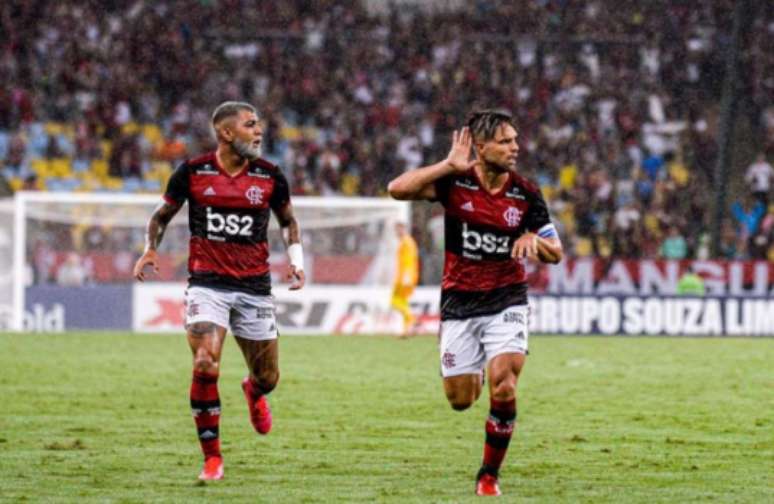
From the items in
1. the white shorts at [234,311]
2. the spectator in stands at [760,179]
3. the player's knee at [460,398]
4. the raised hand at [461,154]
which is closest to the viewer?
the raised hand at [461,154]

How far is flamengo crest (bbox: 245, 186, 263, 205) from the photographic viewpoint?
35.0 ft

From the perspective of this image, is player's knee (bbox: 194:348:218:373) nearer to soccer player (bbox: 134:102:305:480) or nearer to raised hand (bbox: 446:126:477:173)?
soccer player (bbox: 134:102:305:480)

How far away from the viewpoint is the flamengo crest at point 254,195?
35.0 ft

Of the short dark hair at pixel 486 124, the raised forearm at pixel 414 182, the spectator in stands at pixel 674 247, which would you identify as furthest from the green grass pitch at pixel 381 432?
the spectator in stands at pixel 674 247

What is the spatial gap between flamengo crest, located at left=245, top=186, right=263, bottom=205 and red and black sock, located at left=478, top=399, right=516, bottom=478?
218cm

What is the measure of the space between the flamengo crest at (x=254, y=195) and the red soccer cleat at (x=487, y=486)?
8.06 feet

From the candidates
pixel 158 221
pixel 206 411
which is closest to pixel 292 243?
pixel 158 221

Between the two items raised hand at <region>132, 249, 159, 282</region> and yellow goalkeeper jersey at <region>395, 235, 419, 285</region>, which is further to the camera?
yellow goalkeeper jersey at <region>395, 235, 419, 285</region>

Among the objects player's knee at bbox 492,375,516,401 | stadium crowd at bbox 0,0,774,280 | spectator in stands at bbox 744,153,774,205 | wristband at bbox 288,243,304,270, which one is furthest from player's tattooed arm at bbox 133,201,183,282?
spectator in stands at bbox 744,153,774,205

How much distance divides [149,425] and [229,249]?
3465mm

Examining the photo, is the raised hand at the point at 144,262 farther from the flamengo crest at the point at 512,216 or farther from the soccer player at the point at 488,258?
the flamengo crest at the point at 512,216

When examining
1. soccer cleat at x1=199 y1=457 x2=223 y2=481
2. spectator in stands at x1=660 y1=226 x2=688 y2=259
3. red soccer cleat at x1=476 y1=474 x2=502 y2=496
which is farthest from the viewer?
spectator in stands at x1=660 y1=226 x2=688 y2=259

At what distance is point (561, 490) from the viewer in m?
9.68

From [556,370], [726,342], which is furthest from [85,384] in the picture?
[726,342]
